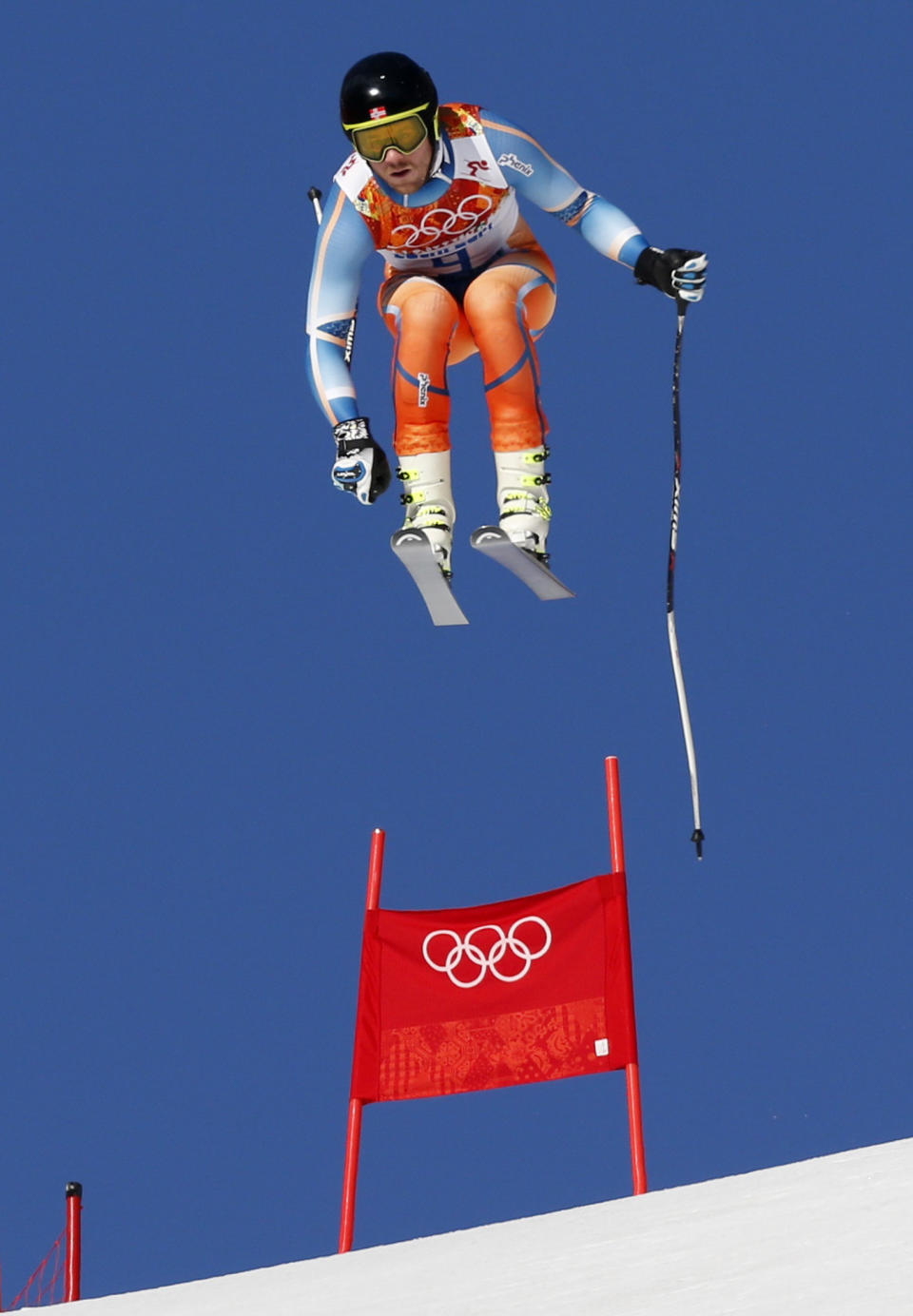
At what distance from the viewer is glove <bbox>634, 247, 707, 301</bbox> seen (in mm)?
3814

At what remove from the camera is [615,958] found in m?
4.24

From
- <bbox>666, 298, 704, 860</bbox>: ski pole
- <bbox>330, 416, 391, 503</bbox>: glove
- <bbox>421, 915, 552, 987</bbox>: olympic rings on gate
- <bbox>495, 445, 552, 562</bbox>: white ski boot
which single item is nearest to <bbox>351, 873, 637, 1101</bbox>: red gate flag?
<bbox>421, 915, 552, 987</bbox>: olympic rings on gate

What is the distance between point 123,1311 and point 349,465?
1642 millimetres

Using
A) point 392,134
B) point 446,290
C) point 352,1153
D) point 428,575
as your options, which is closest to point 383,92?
point 392,134

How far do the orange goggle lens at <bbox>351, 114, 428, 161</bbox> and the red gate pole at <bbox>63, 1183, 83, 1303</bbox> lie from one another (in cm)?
234

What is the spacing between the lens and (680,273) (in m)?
3.82

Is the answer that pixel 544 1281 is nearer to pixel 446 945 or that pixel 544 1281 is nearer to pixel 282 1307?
pixel 282 1307

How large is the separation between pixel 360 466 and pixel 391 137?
61cm

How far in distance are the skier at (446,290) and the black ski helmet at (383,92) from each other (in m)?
0.07

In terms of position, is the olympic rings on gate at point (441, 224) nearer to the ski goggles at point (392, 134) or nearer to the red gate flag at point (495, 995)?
the ski goggles at point (392, 134)

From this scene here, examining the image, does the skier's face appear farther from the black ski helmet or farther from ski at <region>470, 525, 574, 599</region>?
ski at <region>470, 525, 574, 599</region>

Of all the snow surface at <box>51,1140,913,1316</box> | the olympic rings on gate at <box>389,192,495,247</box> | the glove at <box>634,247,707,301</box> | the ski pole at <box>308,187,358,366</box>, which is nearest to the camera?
the snow surface at <box>51,1140,913,1316</box>

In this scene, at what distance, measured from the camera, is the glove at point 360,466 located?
3.90m

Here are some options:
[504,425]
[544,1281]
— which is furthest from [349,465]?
[544,1281]
